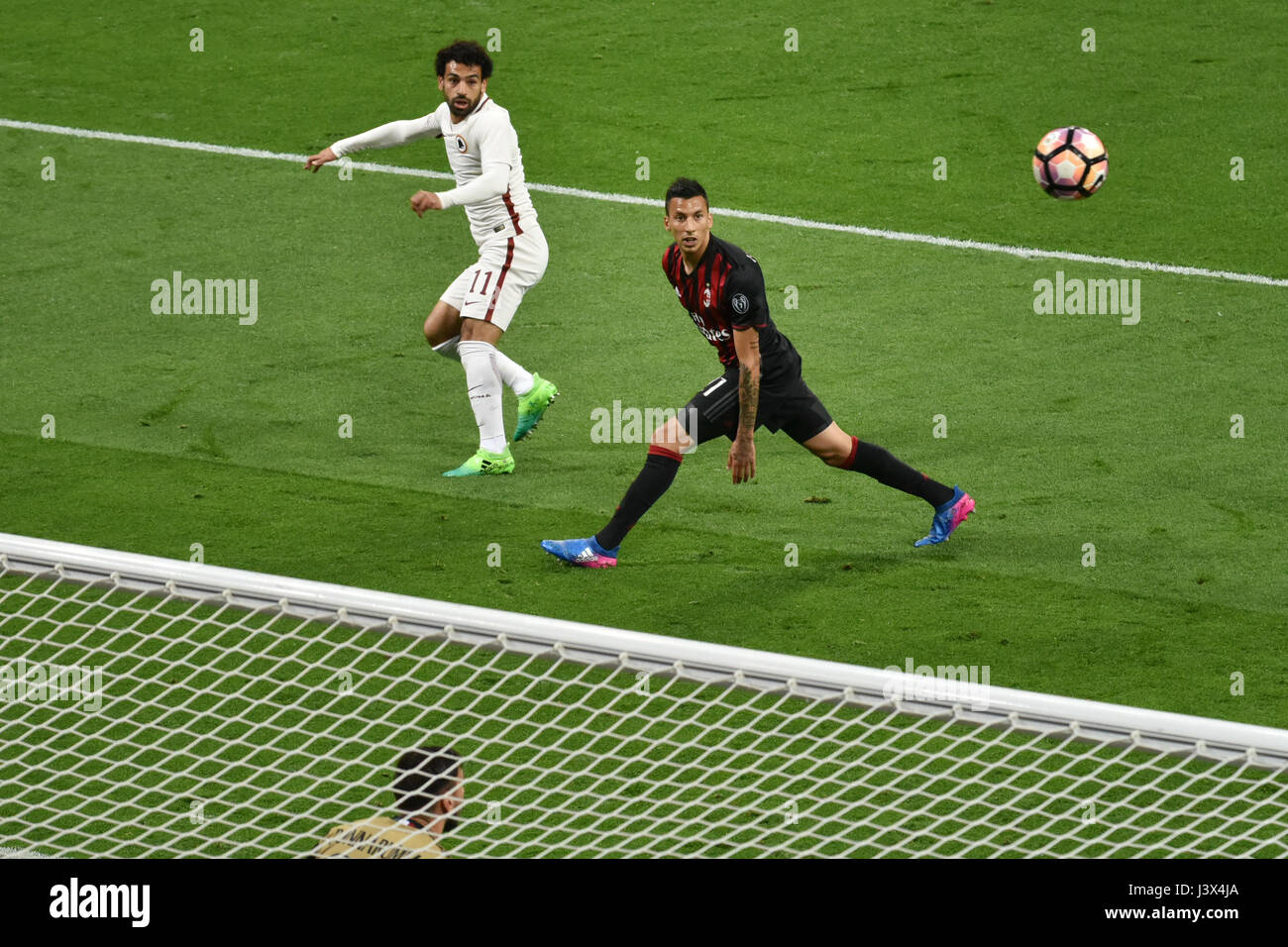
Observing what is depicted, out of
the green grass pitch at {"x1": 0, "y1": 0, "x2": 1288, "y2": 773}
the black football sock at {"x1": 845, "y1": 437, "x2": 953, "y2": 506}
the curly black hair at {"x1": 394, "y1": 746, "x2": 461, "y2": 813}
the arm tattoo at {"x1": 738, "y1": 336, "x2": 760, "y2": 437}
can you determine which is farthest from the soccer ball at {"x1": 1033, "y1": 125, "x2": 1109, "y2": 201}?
the curly black hair at {"x1": 394, "y1": 746, "x2": 461, "y2": 813}

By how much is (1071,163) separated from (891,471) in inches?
149

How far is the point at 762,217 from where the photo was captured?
13805mm

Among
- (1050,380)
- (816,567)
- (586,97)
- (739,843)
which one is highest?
(586,97)

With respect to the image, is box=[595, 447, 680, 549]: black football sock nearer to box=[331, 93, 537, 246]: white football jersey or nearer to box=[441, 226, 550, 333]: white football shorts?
box=[441, 226, 550, 333]: white football shorts

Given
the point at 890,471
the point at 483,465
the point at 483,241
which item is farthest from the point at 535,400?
the point at 890,471

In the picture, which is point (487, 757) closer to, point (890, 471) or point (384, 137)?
point (890, 471)

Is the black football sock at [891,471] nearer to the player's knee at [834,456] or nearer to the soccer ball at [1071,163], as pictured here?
the player's knee at [834,456]

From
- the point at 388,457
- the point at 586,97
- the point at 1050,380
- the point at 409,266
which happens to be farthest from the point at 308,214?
the point at 1050,380

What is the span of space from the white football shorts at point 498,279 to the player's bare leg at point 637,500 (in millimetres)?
1747

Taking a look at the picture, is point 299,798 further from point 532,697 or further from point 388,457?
point 388,457

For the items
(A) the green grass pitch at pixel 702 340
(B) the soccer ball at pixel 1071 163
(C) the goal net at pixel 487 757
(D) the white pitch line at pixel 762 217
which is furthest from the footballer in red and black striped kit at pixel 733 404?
(D) the white pitch line at pixel 762 217

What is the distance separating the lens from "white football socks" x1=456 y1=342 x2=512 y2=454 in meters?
9.95

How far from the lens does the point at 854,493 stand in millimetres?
9828
